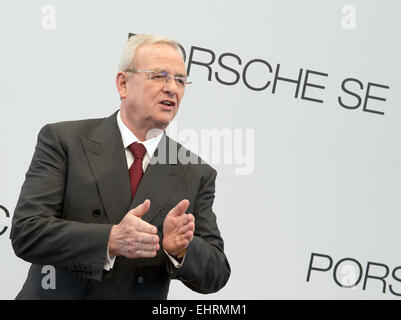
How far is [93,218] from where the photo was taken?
1956 mm

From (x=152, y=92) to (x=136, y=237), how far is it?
0.71m

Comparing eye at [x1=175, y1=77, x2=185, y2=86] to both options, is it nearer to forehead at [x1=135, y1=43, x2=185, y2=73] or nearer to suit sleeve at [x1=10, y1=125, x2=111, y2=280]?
forehead at [x1=135, y1=43, x2=185, y2=73]

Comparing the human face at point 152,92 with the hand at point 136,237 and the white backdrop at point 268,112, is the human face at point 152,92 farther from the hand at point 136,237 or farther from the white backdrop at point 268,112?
the white backdrop at point 268,112

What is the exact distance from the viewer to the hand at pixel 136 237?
1.66 meters

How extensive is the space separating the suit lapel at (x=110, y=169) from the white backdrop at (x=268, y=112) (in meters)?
0.88

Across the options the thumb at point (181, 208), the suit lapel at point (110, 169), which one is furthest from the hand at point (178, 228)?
the suit lapel at point (110, 169)

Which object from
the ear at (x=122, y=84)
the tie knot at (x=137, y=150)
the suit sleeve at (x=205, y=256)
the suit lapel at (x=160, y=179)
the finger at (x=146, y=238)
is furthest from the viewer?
the ear at (x=122, y=84)

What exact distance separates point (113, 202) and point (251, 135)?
1334mm

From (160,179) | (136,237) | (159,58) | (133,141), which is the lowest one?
(136,237)

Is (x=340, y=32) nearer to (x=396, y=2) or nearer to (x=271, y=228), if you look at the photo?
(x=396, y=2)

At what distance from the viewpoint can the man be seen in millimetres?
1789

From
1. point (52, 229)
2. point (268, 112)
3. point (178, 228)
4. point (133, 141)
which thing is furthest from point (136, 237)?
point (268, 112)

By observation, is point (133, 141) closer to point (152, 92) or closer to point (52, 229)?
point (152, 92)

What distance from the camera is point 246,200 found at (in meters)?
3.13
